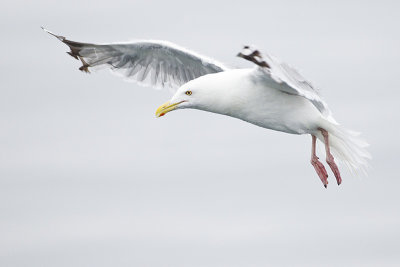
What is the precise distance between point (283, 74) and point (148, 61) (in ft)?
12.1

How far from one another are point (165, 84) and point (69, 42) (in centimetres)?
148

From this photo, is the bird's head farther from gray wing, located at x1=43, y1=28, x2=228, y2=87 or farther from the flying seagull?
gray wing, located at x1=43, y1=28, x2=228, y2=87

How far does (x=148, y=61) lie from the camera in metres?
14.2

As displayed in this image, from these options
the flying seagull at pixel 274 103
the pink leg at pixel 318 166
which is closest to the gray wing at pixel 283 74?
the flying seagull at pixel 274 103

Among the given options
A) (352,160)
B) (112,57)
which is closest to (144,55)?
(112,57)

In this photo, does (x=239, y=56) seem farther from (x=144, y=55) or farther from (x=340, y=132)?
(x=144, y=55)

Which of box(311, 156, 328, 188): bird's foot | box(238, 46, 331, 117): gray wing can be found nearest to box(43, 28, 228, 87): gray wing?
box(311, 156, 328, 188): bird's foot

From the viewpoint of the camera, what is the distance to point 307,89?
11508 mm

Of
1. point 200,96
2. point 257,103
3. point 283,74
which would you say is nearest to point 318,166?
point 257,103

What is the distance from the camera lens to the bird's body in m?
12.0

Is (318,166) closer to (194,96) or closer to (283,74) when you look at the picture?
(194,96)

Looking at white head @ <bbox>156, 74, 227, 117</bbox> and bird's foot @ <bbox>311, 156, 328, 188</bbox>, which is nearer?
white head @ <bbox>156, 74, 227, 117</bbox>

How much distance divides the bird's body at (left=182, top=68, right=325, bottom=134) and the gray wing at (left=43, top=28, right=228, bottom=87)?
1382mm

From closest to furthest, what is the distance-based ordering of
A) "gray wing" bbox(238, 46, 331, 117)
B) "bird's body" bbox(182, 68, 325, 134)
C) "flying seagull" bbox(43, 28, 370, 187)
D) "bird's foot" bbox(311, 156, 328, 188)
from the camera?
"gray wing" bbox(238, 46, 331, 117) < "flying seagull" bbox(43, 28, 370, 187) < "bird's body" bbox(182, 68, 325, 134) < "bird's foot" bbox(311, 156, 328, 188)
